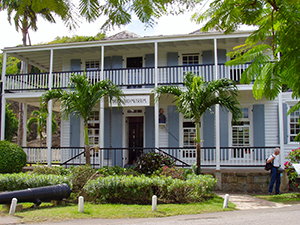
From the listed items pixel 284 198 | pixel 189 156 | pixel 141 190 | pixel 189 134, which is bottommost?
pixel 284 198

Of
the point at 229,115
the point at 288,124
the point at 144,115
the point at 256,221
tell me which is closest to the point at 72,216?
the point at 256,221

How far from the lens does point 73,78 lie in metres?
10.3

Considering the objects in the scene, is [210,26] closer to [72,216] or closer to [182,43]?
[72,216]

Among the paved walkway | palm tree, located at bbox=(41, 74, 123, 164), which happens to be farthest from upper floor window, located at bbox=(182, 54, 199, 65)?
the paved walkway

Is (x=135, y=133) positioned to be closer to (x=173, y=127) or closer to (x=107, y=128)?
(x=107, y=128)

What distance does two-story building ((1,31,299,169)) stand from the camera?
39.1ft

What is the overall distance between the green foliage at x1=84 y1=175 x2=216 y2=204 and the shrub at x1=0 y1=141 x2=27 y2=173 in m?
4.63

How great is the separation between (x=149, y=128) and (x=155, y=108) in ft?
6.15

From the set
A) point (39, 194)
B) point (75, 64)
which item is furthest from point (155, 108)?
point (39, 194)

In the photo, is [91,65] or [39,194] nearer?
[39,194]

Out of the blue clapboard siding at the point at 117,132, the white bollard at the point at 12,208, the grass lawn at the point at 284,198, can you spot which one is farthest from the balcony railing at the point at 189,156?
the white bollard at the point at 12,208

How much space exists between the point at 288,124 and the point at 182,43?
5.76 meters

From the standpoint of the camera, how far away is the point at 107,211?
7051 millimetres

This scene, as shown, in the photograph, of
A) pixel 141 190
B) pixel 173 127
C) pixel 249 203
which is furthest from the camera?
pixel 173 127
